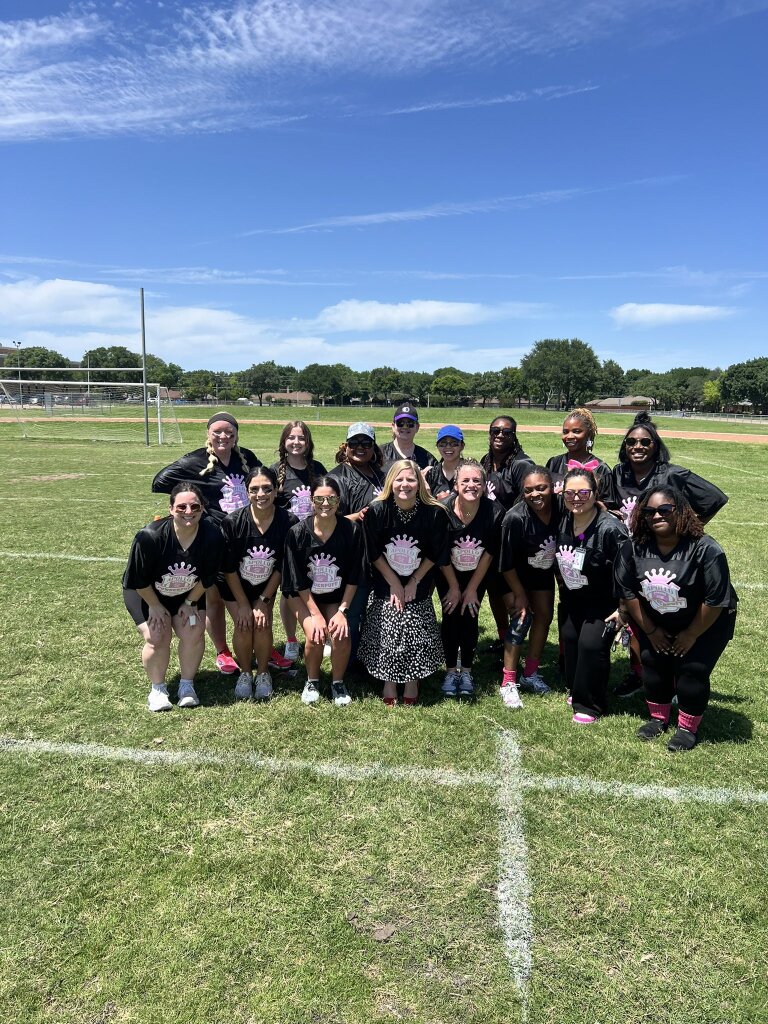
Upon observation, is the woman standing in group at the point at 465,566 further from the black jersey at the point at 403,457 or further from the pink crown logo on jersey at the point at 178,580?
the pink crown logo on jersey at the point at 178,580

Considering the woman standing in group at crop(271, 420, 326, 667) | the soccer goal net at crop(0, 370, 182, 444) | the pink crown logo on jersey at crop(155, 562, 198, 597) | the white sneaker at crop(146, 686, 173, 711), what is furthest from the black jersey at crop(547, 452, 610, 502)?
the soccer goal net at crop(0, 370, 182, 444)

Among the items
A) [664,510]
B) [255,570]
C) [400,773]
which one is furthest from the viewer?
[255,570]

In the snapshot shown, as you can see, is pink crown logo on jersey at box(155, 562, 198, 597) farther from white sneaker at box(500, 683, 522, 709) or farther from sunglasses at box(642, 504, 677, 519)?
sunglasses at box(642, 504, 677, 519)

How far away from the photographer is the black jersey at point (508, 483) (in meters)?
4.99

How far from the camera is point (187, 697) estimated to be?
4.29m

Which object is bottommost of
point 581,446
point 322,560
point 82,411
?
point 322,560

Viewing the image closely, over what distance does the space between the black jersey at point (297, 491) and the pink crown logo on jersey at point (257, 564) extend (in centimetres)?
49

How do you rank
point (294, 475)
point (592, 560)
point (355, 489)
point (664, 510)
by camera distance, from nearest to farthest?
1. point (664, 510)
2. point (592, 560)
3. point (355, 489)
4. point (294, 475)

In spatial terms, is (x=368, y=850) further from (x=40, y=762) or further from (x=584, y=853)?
(x=40, y=762)

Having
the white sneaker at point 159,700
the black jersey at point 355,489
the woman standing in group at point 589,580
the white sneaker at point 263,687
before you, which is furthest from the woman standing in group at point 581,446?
the white sneaker at point 159,700

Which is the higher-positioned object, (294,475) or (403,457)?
(403,457)

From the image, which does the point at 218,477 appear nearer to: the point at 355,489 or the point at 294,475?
the point at 294,475

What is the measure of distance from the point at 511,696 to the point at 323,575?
1597 mm

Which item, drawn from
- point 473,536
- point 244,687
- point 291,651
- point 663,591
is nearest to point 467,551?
point 473,536
